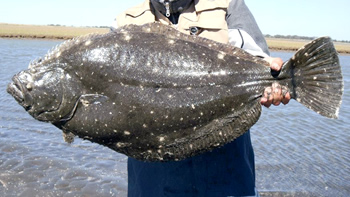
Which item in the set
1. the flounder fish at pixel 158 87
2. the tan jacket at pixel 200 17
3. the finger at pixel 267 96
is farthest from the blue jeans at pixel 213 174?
the tan jacket at pixel 200 17

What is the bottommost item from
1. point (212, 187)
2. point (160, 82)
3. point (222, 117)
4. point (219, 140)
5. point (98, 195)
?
point (98, 195)

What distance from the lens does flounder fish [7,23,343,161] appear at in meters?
2.88

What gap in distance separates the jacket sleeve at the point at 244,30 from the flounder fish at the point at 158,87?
0.37 metres

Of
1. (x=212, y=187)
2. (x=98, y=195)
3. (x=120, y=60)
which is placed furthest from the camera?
(x=98, y=195)

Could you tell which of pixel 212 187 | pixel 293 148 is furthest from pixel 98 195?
pixel 293 148

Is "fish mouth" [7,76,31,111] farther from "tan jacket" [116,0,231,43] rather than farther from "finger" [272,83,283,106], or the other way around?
"finger" [272,83,283,106]

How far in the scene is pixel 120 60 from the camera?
288 cm

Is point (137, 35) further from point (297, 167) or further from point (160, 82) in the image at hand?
point (297, 167)

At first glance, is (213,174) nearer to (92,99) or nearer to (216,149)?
(216,149)

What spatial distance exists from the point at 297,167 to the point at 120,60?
7.68 meters

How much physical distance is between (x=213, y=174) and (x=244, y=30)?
1.37m

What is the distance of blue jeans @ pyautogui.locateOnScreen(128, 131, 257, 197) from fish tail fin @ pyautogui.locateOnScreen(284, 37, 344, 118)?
88cm

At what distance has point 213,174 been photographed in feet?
11.7

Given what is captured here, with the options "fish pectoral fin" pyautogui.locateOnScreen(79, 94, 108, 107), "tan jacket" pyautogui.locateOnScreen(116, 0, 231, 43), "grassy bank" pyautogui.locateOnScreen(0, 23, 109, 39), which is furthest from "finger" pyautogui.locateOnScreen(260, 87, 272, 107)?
"grassy bank" pyautogui.locateOnScreen(0, 23, 109, 39)
